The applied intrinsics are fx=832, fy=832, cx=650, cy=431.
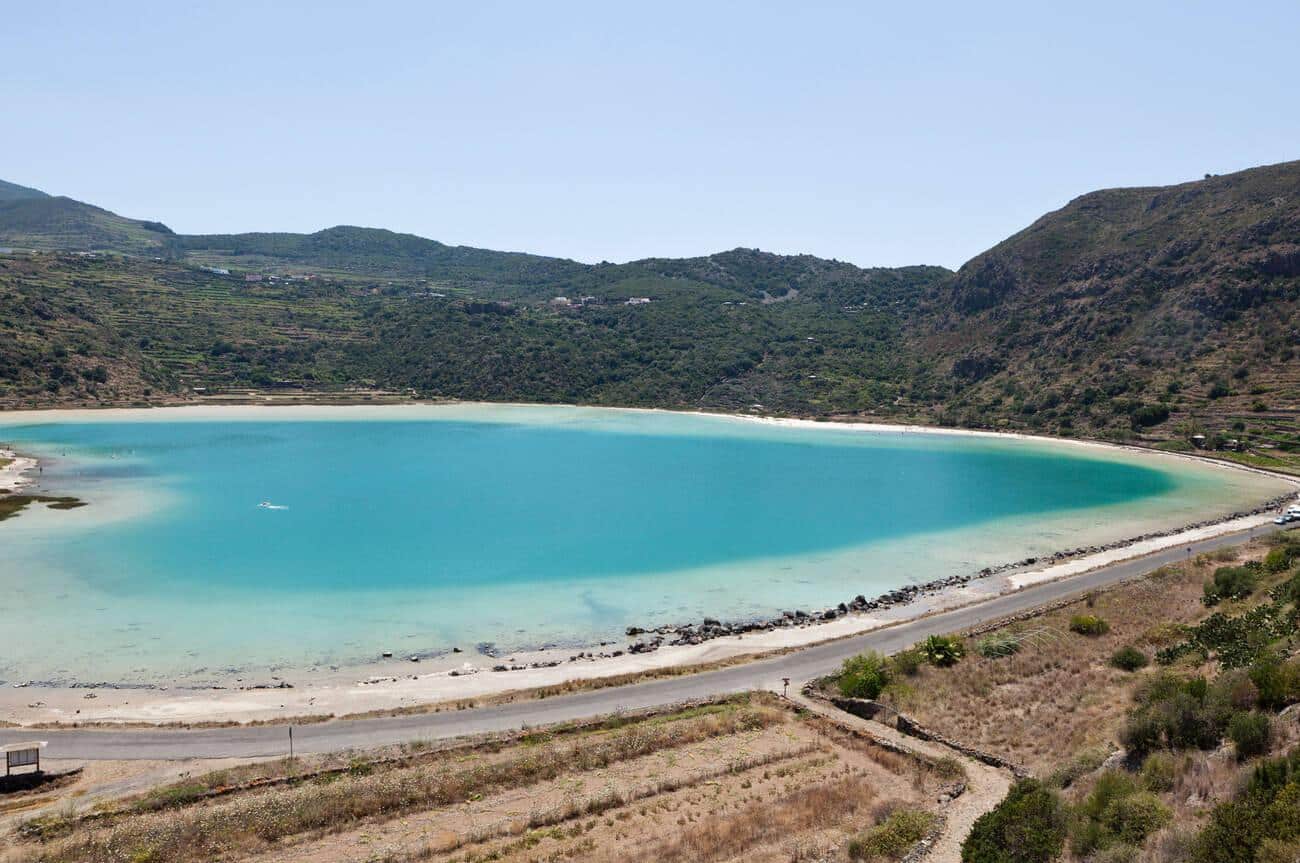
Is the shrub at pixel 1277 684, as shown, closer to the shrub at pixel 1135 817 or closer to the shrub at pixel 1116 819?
the shrub at pixel 1116 819

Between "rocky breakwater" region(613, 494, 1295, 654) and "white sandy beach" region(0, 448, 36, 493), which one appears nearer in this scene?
"rocky breakwater" region(613, 494, 1295, 654)

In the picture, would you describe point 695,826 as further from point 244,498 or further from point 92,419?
point 92,419

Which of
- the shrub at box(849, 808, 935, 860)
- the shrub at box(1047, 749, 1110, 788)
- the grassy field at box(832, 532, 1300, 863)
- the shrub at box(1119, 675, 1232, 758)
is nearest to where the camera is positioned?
the grassy field at box(832, 532, 1300, 863)

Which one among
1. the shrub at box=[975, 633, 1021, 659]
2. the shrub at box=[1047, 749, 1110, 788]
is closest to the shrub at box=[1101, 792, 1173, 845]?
the shrub at box=[1047, 749, 1110, 788]

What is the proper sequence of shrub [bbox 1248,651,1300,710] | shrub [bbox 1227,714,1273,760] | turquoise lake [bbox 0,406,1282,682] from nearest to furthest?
1. shrub [bbox 1227,714,1273,760]
2. shrub [bbox 1248,651,1300,710]
3. turquoise lake [bbox 0,406,1282,682]

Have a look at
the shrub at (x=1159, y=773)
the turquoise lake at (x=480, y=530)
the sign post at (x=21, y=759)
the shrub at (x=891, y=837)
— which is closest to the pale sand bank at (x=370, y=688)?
the turquoise lake at (x=480, y=530)

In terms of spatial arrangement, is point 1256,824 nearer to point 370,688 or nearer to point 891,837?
point 891,837

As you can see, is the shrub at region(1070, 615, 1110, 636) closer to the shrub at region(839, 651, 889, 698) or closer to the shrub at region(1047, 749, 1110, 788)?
the shrub at region(839, 651, 889, 698)

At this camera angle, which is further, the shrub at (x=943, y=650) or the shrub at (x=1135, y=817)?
the shrub at (x=943, y=650)
